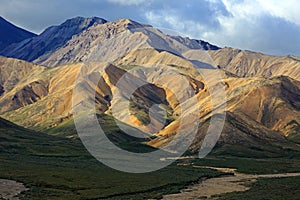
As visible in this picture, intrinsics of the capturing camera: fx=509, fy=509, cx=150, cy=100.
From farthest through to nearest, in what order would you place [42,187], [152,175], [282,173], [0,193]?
[282,173] < [152,175] < [42,187] < [0,193]

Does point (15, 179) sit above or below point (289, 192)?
above

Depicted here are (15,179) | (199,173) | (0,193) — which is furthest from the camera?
(199,173)

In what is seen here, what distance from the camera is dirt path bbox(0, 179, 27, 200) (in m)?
101

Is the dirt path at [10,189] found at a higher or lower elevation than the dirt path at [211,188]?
higher

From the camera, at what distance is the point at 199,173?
174250mm

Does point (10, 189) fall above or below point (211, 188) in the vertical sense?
above

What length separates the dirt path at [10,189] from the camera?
332ft

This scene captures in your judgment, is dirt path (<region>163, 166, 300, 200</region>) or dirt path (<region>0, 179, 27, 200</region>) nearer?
dirt path (<region>0, 179, 27, 200</region>)

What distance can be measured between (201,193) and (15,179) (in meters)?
46.3

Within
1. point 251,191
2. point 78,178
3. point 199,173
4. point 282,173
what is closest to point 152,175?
point 199,173

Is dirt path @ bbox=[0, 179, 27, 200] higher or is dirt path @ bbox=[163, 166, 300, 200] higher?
dirt path @ bbox=[0, 179, 27, 200]

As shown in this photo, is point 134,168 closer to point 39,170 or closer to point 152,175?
point 152,175

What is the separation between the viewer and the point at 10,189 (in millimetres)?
111375

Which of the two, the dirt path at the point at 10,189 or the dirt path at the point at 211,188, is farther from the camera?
the dirt path at the point at 211,188
